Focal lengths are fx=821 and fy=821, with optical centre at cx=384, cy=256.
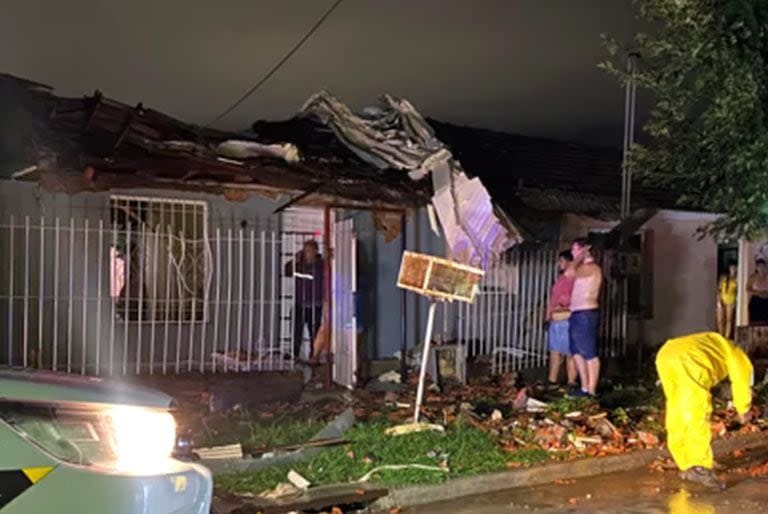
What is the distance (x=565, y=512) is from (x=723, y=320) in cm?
927

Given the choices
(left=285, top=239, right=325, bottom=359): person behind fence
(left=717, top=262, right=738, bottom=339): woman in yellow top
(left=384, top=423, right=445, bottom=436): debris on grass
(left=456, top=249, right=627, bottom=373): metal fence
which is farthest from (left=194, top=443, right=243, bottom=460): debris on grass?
(left=717, top=262, right=738, bottom=339): woman in yellow top

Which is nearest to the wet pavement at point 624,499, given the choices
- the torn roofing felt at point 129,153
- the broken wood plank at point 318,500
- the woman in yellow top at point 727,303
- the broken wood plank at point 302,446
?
the broken wood plank at point 318,500

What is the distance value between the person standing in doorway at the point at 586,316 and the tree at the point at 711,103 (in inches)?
49.6

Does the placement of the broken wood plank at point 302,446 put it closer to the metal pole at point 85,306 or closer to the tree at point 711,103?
the metal pole at point 85,306

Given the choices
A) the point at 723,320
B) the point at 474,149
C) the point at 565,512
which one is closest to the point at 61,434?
the point at 565,512

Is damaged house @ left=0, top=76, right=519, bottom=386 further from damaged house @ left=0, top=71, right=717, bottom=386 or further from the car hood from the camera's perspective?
the car hood

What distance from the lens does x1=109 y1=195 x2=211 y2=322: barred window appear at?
10.4 meters

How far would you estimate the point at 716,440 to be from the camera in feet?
27.3

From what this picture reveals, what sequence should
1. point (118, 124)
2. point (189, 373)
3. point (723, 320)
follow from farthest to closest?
1. point (723, 320)
2. point (189, 373)
3. point (118, 124)

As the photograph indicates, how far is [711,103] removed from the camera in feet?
27.5

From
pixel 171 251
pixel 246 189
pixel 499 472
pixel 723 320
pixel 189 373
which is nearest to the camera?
pixel 499 472

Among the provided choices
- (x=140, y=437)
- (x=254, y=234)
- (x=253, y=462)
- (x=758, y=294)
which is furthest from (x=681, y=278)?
(x=140, y=437)

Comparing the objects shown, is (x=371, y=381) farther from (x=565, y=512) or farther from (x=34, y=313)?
(x=565, y=512)

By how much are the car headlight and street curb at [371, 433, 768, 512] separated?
3012 mm
